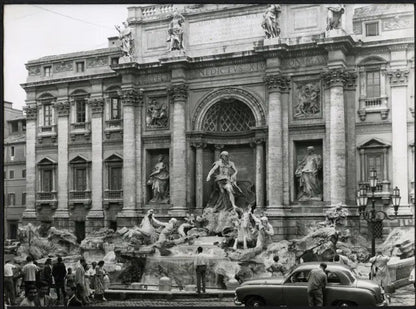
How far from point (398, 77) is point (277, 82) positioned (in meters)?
5.27

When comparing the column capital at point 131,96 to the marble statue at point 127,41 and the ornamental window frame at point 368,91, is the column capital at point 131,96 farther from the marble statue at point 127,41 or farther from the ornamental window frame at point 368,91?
the ornamental window frame at point 368,91

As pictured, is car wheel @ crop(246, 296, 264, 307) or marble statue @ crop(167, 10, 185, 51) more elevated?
marble statue @ crop(167, 10, 185, 51)

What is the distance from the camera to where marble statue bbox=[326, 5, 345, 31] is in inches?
1126

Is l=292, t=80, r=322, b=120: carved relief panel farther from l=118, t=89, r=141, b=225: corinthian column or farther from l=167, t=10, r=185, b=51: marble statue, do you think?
l=118, t=89, r=141, b=225: corinthian column

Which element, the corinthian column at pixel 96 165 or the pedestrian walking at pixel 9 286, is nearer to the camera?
the pedestrian walking at pixel 9 286

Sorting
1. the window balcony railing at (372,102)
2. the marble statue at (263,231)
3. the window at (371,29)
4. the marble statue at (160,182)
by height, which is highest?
the window at (371,29)

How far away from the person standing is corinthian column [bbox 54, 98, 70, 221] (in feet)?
66.9

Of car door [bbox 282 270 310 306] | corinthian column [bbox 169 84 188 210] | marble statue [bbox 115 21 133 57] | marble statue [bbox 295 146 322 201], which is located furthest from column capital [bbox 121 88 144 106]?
car door [bbox 282 270 310 306]

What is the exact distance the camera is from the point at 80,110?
3572cm

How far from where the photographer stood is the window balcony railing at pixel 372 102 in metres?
28.7

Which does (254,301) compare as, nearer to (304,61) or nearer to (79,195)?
(304,61)

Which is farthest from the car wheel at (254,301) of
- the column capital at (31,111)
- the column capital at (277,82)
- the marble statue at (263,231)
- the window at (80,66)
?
the column capital at (31,111)

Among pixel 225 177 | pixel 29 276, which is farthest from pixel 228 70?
pixel 29 276

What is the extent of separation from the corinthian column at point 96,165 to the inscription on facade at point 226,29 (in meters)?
6.36
